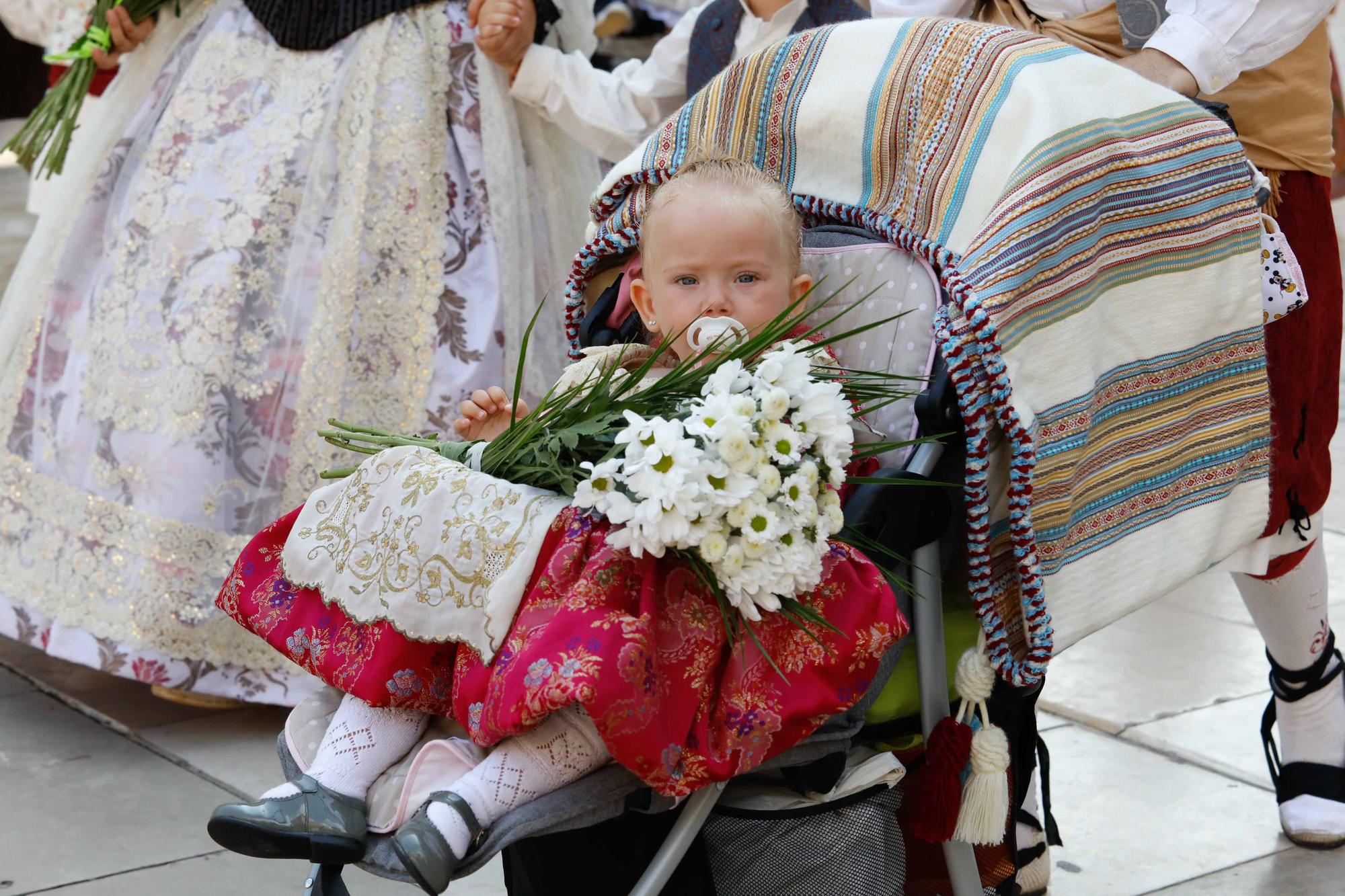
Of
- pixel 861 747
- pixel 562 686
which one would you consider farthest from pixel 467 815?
pixel 861 747

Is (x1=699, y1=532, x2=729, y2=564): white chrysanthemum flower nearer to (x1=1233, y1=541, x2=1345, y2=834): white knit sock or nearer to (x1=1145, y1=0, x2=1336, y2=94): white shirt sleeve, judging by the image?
(x1=1145, y1=0, x2=1336, y2=94): white shirt sleeve

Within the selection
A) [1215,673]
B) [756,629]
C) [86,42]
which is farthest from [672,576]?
[86,42]

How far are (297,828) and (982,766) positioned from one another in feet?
2.59

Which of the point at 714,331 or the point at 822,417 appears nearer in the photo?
the point at 822,417

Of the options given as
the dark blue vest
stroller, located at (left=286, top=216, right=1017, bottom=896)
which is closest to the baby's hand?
stroller, located at (left=286, top=216, right=1017, bottom=896)

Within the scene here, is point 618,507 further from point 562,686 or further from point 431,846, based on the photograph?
point 431,846

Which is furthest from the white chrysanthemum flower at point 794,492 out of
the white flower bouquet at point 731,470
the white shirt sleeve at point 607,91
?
the white shirt sleeve at point 607,91

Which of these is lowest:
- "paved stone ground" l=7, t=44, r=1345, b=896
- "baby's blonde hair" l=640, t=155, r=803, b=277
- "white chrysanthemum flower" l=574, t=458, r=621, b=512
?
"paved stone ground" l=7, t=44, r=1345, b=896

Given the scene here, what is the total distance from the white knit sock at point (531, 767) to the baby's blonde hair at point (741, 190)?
72cm

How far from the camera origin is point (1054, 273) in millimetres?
1800

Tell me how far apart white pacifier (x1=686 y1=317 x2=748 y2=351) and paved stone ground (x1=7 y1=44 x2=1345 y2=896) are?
112cm

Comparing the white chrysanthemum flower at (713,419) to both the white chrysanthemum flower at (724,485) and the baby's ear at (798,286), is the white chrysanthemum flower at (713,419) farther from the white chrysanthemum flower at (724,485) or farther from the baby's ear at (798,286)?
the baby's ear at (798,286)

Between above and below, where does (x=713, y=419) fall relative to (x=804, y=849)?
above

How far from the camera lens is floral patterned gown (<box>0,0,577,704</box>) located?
3.05 metres
